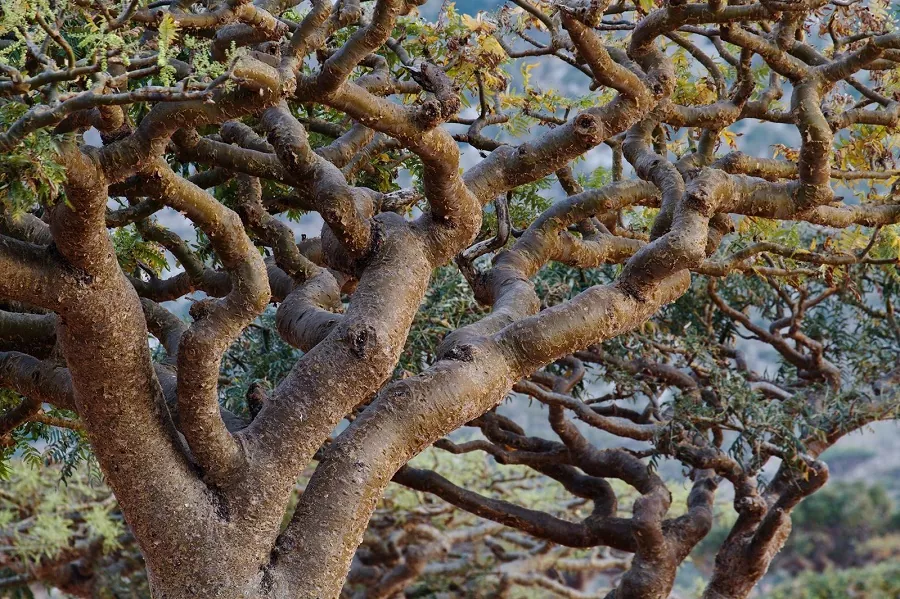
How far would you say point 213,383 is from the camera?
10.8 feet

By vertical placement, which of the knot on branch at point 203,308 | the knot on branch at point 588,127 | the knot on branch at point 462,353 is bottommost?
the knot on branch at point 203,308

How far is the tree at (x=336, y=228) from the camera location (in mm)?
2938

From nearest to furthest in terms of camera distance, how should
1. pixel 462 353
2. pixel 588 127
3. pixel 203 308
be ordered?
pixel 203 308, pixel 462 353, pixel 588 127

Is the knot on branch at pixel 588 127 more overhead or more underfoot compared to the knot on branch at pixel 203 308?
more overhead

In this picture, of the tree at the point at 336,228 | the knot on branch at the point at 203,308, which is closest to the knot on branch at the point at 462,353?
the tree at the point at 336,228

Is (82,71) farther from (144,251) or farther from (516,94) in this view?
(516,94)

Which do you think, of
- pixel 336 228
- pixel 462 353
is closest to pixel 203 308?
pixel 336 228

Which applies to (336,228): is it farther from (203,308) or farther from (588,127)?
(588,127)

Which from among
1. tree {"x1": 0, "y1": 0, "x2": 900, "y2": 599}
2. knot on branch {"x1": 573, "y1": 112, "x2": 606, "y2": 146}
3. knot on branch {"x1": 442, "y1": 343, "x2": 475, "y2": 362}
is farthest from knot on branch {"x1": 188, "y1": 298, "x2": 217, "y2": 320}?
knot on branch {"x1": 573, "y1": 112, "x2": 606, "y2": 146}

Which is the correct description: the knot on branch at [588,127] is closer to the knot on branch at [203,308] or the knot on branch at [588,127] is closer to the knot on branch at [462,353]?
the knot on branch at [462,353]

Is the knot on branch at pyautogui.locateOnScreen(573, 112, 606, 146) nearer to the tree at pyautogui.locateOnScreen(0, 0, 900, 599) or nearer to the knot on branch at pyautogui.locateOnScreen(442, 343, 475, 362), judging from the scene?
the tree at pyautogui.locateOnScreen(0, 0, 900, 599)

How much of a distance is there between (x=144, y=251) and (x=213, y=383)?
1624 mm

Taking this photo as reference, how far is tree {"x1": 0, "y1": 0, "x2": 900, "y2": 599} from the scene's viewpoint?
2.94 meters

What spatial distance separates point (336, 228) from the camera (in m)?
3.73
